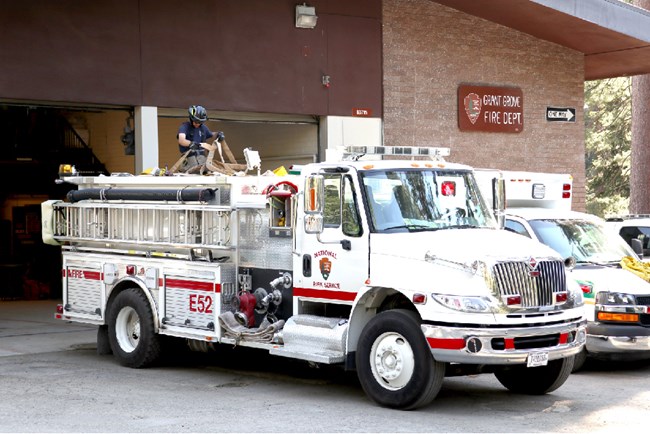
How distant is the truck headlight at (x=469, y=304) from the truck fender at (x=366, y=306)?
2.27 feet

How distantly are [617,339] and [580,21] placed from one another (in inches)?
412

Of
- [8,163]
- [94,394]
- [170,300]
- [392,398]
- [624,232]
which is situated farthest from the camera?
[8,163]

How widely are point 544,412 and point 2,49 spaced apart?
1019 cm

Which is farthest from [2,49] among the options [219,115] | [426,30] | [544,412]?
[544,412]

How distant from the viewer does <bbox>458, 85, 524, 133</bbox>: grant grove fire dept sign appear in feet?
71.4

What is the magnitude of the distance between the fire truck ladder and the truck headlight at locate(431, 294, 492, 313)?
310cm

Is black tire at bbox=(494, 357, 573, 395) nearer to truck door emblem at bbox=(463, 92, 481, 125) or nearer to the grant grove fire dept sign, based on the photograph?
the grant grove fire dept sign

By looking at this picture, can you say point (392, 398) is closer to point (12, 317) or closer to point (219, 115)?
point (219, 115)

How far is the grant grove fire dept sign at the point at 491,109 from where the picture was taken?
→ 21.8 meters

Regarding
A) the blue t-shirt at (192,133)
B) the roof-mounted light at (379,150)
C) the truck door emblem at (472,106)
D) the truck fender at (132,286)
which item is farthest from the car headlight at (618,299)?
the truck door emblem at (472,106)

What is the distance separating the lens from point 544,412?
32.4 ft

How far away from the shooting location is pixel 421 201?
1055 centimetres

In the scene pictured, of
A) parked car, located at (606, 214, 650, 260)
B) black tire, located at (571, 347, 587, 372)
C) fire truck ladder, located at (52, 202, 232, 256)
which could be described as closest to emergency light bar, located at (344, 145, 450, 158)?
fire truck ladder, located at (52, 202, 232, 256)

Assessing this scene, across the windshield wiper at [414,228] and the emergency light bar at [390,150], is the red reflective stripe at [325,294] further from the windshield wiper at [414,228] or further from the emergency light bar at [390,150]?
the emergency light bar at [390,150]
